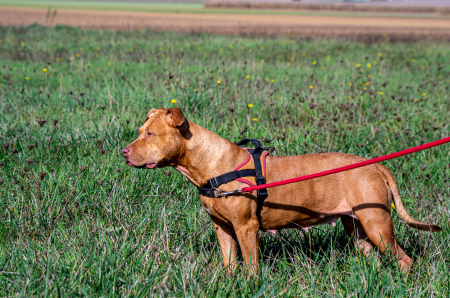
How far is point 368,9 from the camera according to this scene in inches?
2699

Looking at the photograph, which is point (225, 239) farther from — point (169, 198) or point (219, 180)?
point (169, 198)

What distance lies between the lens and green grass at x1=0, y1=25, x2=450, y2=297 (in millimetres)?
2545

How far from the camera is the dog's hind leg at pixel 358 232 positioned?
10.9 ft

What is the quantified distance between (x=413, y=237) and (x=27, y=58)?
417 inches

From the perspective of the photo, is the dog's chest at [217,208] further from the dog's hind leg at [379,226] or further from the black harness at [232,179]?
the dog's hind leg at [379,226]

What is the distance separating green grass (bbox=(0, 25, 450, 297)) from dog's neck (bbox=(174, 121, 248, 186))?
587mm

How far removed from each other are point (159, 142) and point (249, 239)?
3.36 feet

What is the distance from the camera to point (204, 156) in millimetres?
2955

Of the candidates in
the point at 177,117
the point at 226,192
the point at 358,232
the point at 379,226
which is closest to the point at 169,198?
the point at 226,192

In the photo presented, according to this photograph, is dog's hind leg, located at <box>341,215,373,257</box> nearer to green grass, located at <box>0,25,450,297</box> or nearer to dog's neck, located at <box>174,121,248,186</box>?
green grass, located at <box>0,25,450,297</box>

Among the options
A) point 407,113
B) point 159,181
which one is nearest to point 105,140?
point 159,181

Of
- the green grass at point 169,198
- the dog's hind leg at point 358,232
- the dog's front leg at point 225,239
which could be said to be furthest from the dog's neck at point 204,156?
the dog's hind leg at point 358,232

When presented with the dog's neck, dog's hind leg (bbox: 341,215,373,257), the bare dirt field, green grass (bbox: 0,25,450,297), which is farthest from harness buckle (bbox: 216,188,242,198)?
the bare dirt field

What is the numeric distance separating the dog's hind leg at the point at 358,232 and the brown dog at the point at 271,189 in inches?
13.4
